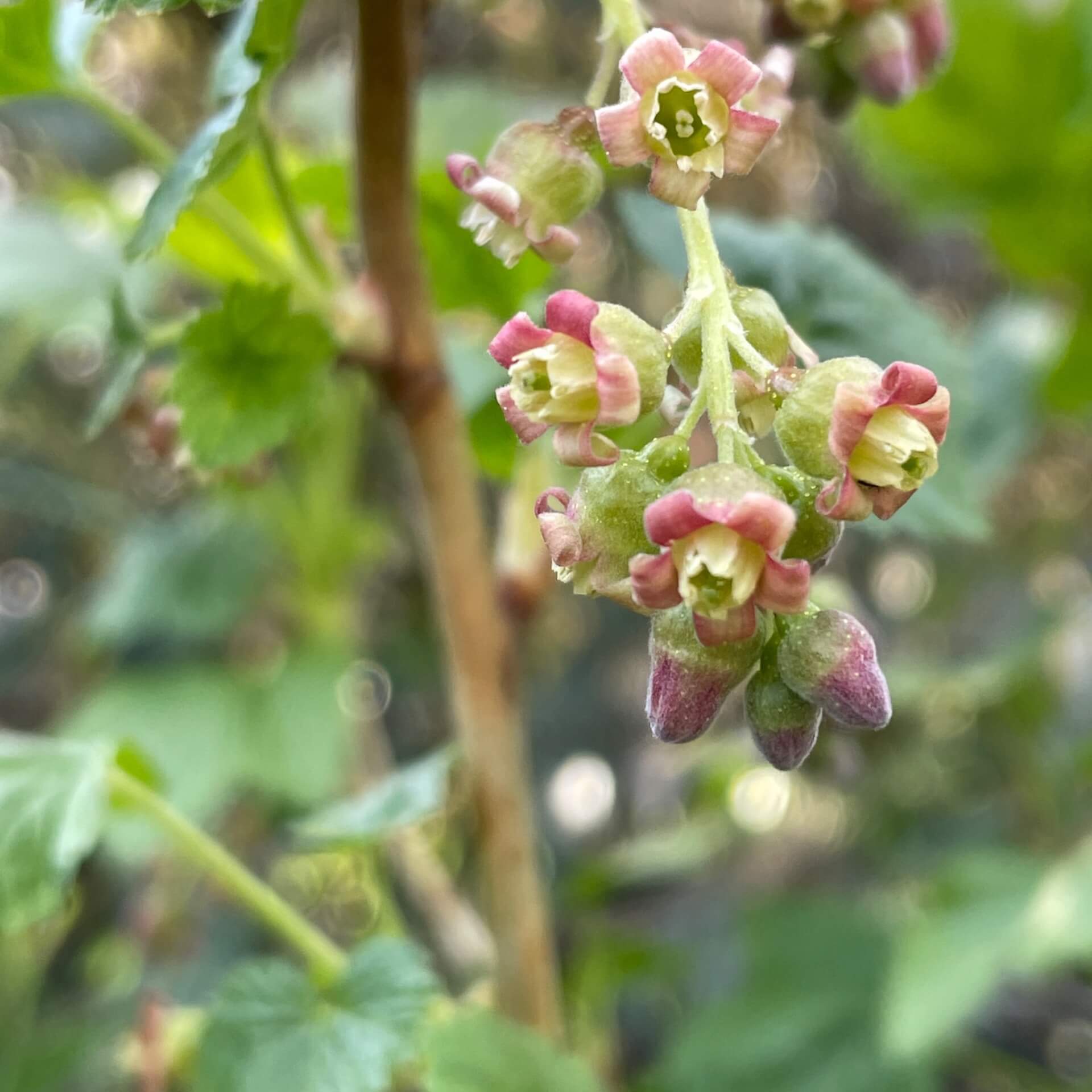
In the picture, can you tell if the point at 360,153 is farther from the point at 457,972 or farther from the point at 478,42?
the point at 478,42

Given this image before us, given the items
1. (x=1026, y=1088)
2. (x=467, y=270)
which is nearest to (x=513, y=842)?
(x=467, y=270)

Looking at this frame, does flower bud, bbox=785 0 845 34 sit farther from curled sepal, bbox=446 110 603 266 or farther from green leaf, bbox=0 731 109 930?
green leaf, bbox=0 731 109 930

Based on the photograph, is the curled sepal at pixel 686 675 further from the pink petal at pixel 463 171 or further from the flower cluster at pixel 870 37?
the flower cluster at pixel 870 37

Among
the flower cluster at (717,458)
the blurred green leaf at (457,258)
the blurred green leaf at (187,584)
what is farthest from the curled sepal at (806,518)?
the blurred green leaf at (187,584)

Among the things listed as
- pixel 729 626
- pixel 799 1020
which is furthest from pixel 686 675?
pixel 799 1020

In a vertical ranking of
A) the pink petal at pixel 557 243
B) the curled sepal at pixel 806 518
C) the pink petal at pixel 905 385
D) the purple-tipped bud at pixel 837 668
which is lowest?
the purple-tipped bud at pixel 837 668

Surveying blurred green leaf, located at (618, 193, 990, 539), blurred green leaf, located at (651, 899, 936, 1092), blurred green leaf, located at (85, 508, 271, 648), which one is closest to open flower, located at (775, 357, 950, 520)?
blurred green leaf, located at (618, 193, 990, 539)

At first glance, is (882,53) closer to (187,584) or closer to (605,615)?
(187,584)
